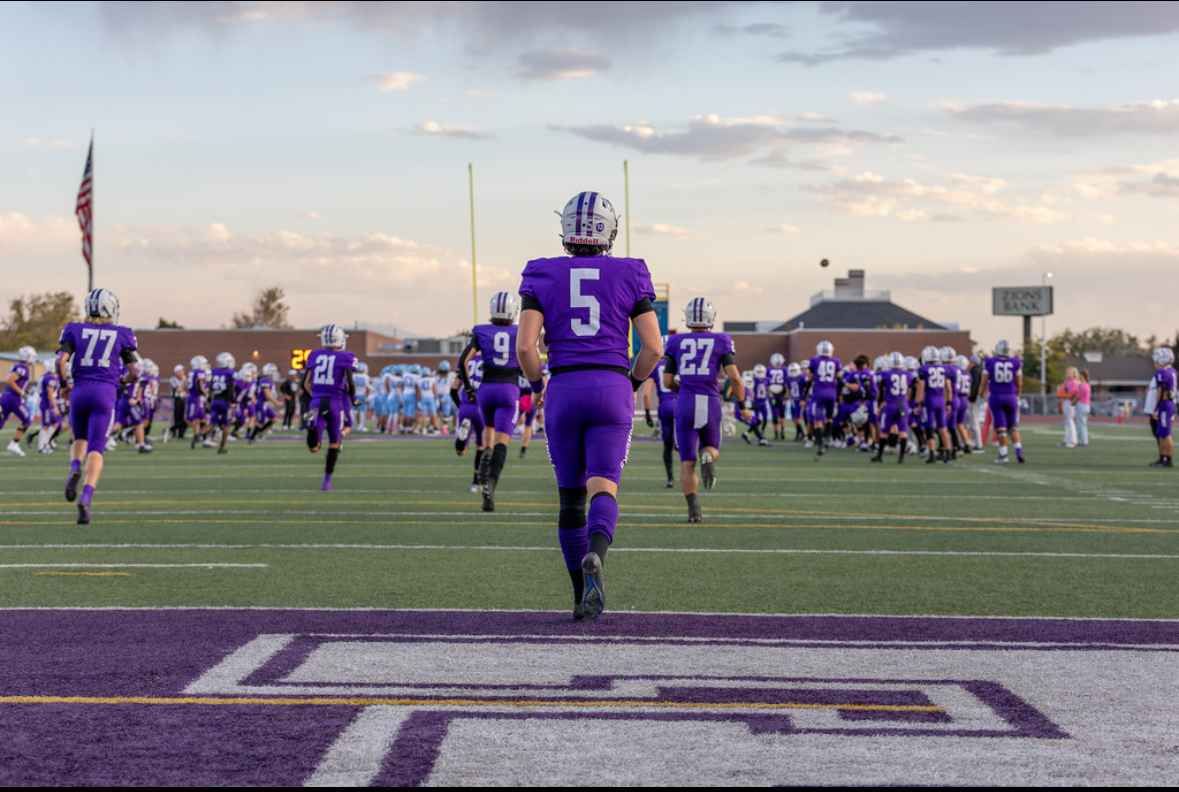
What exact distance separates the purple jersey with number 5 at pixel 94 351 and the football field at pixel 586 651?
1.29 m

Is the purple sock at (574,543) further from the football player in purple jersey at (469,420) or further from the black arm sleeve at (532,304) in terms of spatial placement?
the football player in purple jersey at (469,420)

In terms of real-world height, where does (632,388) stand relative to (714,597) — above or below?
above

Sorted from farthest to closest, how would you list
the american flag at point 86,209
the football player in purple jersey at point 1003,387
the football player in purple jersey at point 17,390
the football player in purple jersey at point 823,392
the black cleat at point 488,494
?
the american flag at point 86,209
the football player in purple jersey at point 823,392
the football player in purple jersey at point 17,390
the football player in purple jersey at point 1003,387
the black cleat at point 488,494

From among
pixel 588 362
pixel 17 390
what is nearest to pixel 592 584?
pixel 588 362

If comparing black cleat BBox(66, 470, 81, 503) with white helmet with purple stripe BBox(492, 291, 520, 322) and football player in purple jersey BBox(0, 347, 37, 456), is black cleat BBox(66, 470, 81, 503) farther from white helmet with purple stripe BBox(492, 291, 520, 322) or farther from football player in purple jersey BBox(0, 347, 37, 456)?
football player in purple jersey BBox(0, 347, 37, 456)

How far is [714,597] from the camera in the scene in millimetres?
6898

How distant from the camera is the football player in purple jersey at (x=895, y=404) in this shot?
21156mm

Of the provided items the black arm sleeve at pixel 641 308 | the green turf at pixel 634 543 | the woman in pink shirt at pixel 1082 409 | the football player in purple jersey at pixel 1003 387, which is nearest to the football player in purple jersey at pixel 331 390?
the green turf at pixel 634 543

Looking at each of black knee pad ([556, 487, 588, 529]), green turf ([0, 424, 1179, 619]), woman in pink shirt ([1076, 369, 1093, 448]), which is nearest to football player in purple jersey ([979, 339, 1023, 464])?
green turf ([0, 424, 1179, 619])

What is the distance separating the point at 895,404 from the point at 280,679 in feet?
59.0

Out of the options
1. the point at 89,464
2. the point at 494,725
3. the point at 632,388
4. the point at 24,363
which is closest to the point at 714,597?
the point at 632,388

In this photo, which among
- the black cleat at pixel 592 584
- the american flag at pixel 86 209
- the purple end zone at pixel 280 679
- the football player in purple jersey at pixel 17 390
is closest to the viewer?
the purple end zone at pixel 280 679

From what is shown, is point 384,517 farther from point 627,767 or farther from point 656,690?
point 627,767

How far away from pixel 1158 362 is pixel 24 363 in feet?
64.0
